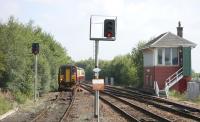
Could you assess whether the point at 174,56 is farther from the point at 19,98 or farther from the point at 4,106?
the point at 4,106

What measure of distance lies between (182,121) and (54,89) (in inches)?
1433

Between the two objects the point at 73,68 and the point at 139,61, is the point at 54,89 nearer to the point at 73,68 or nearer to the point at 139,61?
the point at 73,68

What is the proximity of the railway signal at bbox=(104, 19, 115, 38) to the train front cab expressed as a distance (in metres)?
31.1

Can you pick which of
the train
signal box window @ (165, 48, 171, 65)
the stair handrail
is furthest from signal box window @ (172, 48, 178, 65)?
the train

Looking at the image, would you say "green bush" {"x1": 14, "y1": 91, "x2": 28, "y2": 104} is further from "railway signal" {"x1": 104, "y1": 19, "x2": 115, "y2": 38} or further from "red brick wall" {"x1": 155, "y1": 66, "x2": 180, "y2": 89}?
"red brick wall" {"x1": 155, "y1": 66, "x2": 180, "y2": 89}

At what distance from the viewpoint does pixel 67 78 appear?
51062 mm

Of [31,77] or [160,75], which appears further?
[160,75]

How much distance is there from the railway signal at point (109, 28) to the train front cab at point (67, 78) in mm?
31117

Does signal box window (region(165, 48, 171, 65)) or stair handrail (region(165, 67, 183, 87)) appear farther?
signal box window (region(165, 48, 171, 65))

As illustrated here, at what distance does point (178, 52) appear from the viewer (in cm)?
4975

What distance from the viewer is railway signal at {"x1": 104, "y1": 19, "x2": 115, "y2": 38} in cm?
2016

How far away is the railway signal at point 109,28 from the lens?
Result: 20.2 m

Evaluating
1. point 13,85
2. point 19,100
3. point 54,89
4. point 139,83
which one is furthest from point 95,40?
point 139,83

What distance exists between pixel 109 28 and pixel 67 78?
31.2 meters
